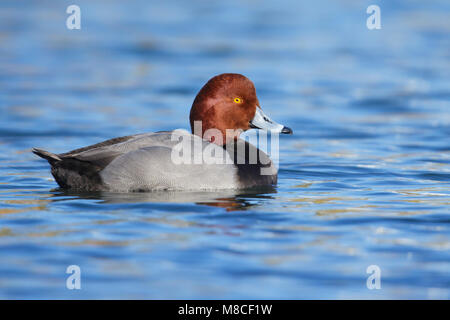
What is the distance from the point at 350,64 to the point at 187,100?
4238mm

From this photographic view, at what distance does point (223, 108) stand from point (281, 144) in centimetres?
324

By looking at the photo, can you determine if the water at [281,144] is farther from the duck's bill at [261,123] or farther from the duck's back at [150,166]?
the duck's bill at [261,123]

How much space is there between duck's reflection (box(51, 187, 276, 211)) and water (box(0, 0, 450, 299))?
0.11 feet

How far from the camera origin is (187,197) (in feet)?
26.9

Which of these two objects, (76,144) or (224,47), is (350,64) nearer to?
(224,47)

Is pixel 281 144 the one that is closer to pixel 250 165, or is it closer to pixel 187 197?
pixel 250 165

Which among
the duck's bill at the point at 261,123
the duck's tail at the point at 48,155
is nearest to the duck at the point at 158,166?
the duck's tail at the point at 48,155

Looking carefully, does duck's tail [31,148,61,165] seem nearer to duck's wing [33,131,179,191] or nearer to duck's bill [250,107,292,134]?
duck's wing [33,131,179,191]

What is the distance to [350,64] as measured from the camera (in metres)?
17.2

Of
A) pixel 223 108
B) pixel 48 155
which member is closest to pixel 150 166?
pixel 48 155

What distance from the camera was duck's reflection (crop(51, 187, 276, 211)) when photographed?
805 centimetres

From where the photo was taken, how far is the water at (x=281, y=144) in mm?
6145

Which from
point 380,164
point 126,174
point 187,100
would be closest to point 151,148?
point 126,174

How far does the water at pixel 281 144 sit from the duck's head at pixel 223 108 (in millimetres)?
860
